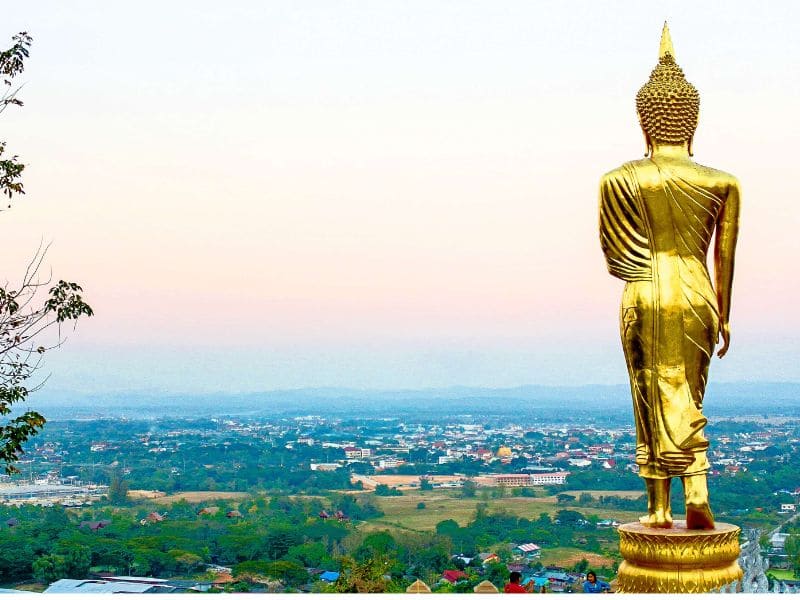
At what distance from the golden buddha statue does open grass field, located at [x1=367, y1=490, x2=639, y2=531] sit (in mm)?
27313

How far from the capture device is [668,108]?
685cm

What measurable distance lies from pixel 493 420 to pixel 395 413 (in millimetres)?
23873

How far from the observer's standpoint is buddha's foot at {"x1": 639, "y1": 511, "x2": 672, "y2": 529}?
666 centimetres

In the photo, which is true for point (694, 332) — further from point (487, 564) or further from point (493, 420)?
point (493, 420)

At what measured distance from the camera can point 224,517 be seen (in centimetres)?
3672

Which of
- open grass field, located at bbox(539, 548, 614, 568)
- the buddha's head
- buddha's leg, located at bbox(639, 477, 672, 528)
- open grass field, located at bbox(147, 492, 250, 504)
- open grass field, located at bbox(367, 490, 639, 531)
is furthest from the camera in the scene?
open grass field, located at bbox(147, 492, 250, 504)

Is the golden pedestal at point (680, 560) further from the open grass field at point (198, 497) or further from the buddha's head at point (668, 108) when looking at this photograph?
the open grass field at point (198, 497)

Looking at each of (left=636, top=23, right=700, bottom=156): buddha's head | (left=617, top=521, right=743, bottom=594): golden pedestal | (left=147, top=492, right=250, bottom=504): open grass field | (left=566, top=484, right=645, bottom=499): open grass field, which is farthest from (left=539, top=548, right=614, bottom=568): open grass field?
(left=636, top=23, right=700, bottom=156): buddha's head

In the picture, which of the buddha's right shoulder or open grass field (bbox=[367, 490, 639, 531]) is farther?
open grass field (bbox=[367, 490, 639, 531])

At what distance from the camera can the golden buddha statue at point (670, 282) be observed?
21.9 feet

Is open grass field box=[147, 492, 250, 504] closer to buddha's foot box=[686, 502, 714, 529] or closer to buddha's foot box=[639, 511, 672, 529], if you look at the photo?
buddha's foot box=[639, 511, 672, 529]

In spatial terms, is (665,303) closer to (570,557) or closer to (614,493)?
(570,557)

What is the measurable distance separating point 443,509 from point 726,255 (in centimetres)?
3605

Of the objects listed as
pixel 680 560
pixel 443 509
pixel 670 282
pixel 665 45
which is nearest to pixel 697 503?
pixel 680 560
